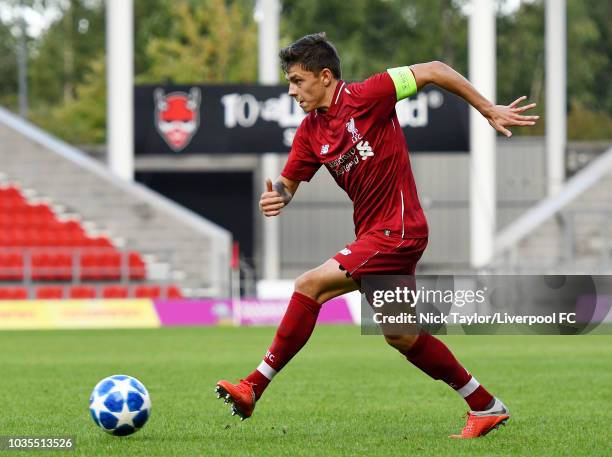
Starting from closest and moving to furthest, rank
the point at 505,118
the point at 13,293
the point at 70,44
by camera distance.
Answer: the point at 505,118
the point at 13,293
the point at 70,44

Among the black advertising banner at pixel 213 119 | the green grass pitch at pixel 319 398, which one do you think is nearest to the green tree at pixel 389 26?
the black advertising banner at pixel 213 119

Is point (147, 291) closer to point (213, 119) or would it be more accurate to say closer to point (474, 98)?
point (213, 119)

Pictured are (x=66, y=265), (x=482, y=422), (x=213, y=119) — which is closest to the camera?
(x=482, y=422)

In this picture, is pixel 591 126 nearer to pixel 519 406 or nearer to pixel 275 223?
pixel 275 223

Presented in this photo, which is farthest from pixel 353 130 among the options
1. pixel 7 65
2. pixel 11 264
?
pixel 7 65

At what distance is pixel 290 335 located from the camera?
6.84 meters

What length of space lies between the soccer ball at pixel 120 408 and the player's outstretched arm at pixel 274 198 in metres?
1.22

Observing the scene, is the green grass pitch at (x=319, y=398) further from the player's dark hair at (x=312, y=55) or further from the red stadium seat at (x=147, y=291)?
the red stadium seat at (x=147, y=291)

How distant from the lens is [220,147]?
27203 mm

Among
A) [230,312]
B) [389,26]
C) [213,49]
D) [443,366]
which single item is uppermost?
[389,26]

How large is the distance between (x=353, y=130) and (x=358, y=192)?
1.10 feet

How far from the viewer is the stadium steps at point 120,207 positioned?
26.4 meters

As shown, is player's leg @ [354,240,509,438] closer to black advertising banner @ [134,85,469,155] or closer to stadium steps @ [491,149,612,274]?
stadium steps @ [491,149,612,274]

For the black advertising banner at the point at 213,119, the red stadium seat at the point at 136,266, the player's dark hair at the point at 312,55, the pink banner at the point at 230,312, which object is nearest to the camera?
the player's dark hair at the point at 312,55
